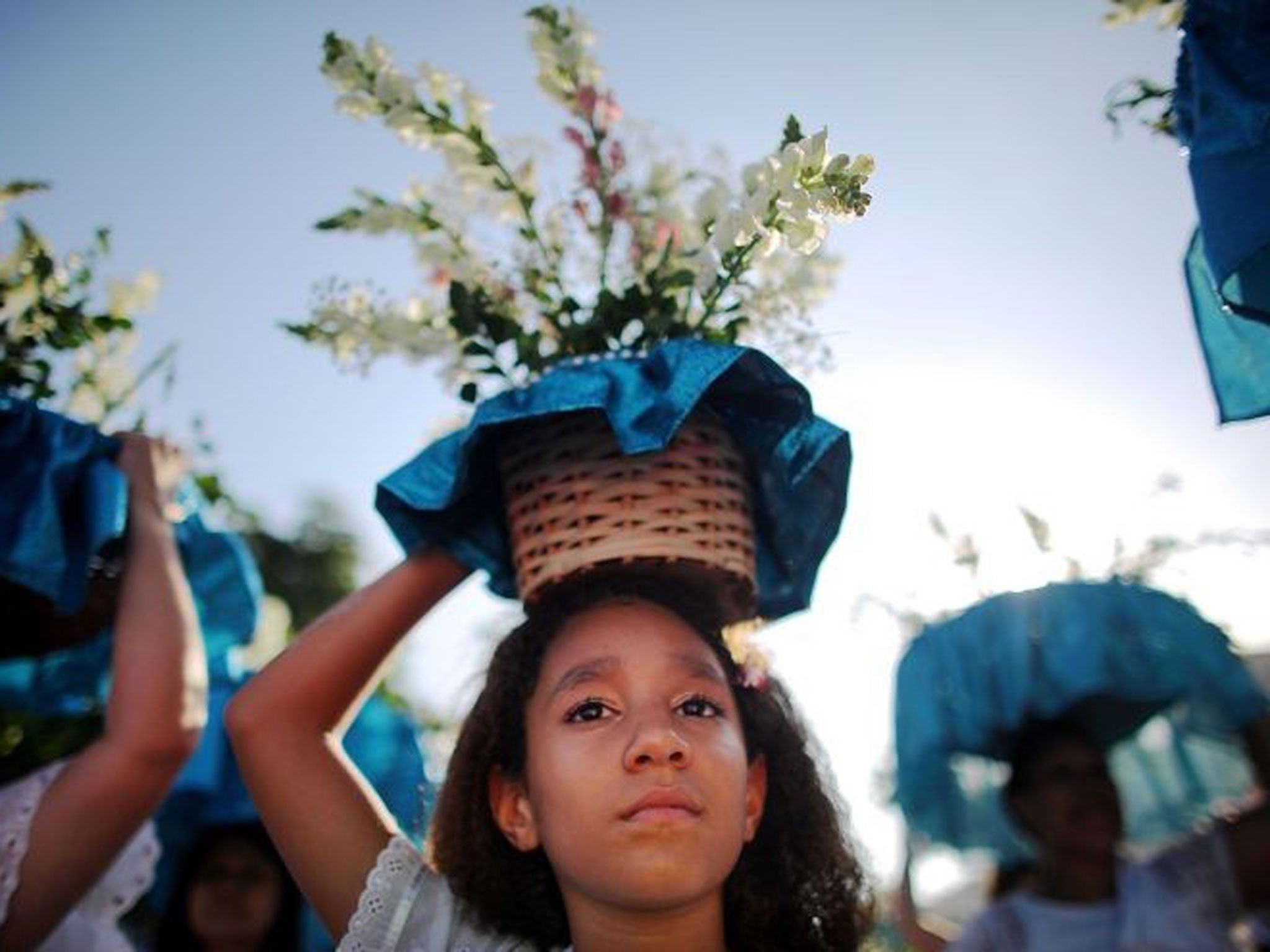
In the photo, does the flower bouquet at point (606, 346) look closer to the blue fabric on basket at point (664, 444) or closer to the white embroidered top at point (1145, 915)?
the blue fabric on basket at point (664, 444)

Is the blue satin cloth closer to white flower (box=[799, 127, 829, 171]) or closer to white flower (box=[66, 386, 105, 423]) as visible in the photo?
white flower (box=[66, 386, 105, 423])

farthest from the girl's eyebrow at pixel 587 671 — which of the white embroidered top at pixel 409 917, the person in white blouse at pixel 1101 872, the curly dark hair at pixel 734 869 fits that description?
the person in white blouse at pixel 1101 872

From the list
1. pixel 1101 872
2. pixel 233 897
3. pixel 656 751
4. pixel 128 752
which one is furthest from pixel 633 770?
pixel 233 897

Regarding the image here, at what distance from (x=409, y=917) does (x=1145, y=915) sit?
7.11 feet

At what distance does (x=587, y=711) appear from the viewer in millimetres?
1702

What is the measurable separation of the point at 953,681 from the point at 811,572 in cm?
123

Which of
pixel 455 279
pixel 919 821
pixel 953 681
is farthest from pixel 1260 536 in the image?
pixel 455 279

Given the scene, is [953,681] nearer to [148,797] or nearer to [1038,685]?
[1038,685]

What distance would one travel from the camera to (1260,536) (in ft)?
8.11

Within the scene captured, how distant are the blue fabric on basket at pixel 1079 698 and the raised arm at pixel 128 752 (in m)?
2.03

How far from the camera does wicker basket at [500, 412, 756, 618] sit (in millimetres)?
1505

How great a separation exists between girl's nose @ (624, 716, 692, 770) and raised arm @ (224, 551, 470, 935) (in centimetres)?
55

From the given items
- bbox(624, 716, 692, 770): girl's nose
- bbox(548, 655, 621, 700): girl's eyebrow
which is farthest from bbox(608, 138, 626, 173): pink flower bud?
bbox(624, 716, 692, 770): girl's nose

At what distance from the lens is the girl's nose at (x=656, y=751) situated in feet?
5.04
